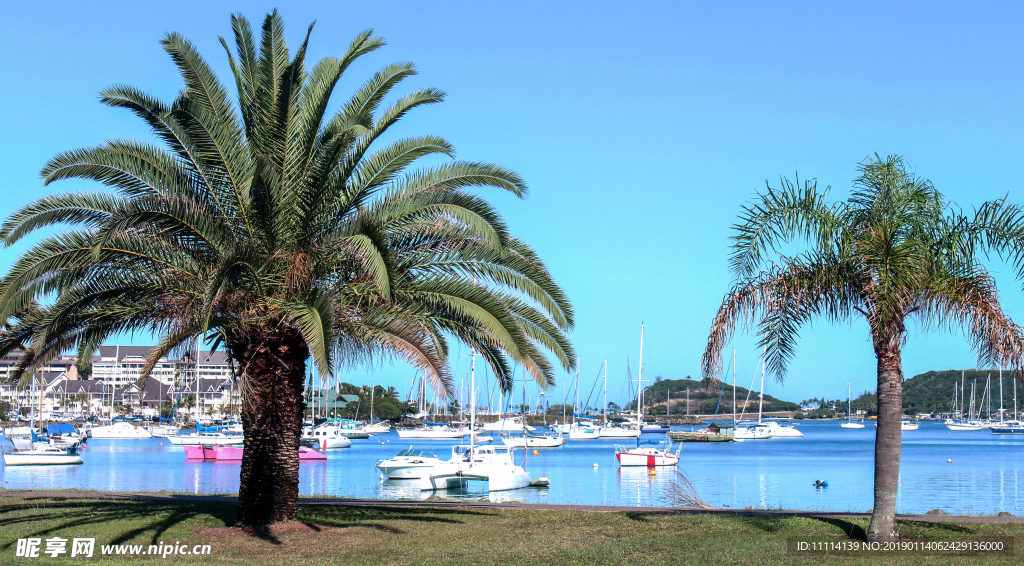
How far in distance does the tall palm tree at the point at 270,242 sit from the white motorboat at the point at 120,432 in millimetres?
99337

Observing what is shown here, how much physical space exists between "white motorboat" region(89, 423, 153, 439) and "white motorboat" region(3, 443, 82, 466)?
158 ft

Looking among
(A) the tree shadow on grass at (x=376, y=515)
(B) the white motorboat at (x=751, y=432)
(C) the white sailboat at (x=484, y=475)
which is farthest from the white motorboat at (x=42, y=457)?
(B) the white motorboat at (x=751, y=432)

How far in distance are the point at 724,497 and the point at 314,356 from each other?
29529mm

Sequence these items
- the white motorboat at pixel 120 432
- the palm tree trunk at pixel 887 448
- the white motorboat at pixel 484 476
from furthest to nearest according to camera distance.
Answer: the white motorboat at pixel 120 432 < the white motorboat at pixel 484 476 < the palm tree trunk at pixel 887 448

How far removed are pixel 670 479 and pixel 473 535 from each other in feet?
63.7

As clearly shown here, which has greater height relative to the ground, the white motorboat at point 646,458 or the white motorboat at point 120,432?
the white motorboat at point 646,458

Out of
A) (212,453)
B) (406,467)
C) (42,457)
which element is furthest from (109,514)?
(212,453)

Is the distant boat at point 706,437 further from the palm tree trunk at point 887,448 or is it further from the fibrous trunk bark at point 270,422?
the fibrous trunk bark at point 270,422

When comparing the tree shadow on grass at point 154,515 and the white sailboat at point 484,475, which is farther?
the white sailboat at point 484,475

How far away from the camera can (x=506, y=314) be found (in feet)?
45.7

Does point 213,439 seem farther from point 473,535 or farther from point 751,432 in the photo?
point 473,535

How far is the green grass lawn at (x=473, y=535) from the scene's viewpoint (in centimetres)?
1208

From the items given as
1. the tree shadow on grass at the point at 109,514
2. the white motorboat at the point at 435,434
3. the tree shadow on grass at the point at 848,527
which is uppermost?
the tree shadow on grass at the point at 848,527

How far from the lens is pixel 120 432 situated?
346 ft
